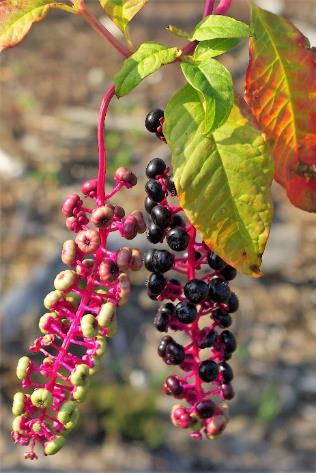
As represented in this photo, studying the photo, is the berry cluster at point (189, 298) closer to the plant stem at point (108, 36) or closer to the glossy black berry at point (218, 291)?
the glossy black berry at point (218, 291)

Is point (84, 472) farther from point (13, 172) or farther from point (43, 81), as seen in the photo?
point (43, 81)

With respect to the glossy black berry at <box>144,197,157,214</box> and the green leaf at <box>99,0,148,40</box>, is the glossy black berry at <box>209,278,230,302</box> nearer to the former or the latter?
the glossy black berry at <box>144,197,157,214</box>

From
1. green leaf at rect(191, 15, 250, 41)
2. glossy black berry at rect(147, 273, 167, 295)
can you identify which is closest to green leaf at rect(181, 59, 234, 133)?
green leaf at rect(191, 15, 250, 41)

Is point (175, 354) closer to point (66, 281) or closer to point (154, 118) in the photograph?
point (66, 281)

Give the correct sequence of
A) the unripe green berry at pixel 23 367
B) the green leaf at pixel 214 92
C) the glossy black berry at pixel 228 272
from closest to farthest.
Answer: the green leaf at pixel 214 92 < the unripe green berry at pixel 23 367 < the glossy black berry at pixel 228 272

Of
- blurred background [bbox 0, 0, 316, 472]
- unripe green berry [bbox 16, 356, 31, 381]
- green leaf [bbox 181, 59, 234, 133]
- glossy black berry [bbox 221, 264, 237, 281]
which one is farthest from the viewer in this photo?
blurred background [bbox 0, 0, 316, 472]

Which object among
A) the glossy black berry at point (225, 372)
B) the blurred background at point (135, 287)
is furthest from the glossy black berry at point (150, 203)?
the blurred background at point (135, 287)
